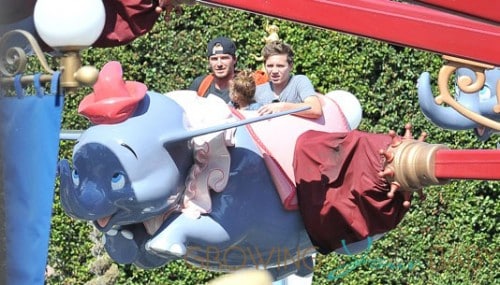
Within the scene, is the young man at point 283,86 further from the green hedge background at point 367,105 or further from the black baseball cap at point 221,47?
the green hedge background at point 367,105

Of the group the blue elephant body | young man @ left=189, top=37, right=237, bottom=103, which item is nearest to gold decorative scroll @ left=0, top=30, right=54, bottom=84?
the blue elephant body

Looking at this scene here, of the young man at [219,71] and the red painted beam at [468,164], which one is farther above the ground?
the red painted beam at [468,164]

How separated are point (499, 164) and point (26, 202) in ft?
4.57

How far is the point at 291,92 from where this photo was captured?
443cm

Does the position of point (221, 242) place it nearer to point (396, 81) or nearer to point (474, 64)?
point (474, 64)

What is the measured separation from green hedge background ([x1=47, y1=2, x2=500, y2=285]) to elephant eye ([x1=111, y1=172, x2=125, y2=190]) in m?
3.21

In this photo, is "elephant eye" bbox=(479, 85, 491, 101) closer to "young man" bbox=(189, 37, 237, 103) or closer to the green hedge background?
"young man" bbox=(189, 37, 237, 103)

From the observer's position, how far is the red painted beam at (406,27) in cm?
349

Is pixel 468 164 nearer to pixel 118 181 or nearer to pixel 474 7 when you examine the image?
pixel 474 7

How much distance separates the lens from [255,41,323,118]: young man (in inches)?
170

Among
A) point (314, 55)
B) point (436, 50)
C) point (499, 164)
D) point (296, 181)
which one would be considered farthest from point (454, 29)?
point (314, 55)

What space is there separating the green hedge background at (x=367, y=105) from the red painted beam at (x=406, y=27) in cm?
352

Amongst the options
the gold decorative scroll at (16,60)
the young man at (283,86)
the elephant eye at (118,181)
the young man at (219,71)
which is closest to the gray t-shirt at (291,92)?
the young man at (283,86)

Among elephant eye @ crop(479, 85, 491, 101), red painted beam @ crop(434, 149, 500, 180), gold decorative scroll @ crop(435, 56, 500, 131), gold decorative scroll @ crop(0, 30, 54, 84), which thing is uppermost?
gold decorative scroll @ crop(435, 56, 500, 131)
